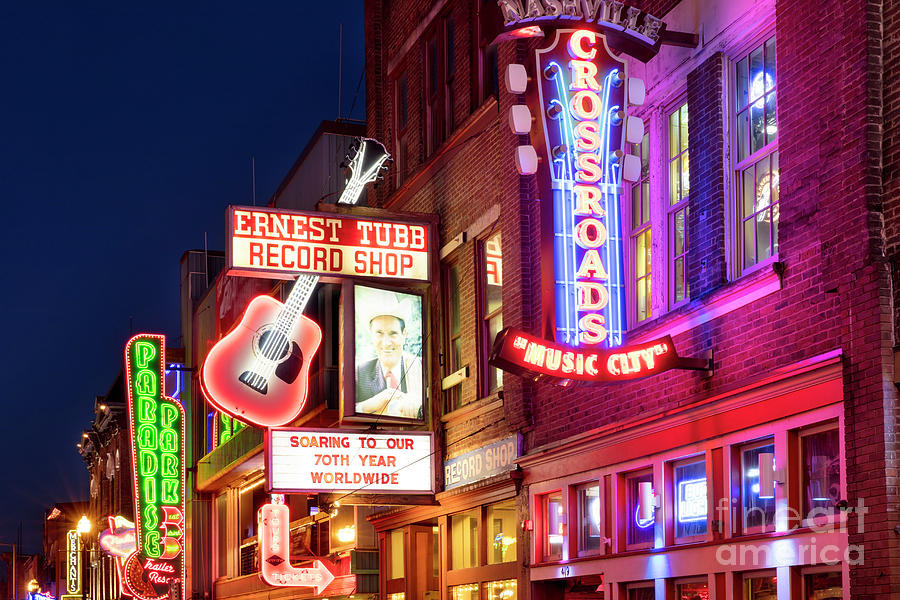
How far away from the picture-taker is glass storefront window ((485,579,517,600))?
1698 centimetres

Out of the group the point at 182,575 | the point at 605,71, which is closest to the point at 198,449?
the point at 182,575

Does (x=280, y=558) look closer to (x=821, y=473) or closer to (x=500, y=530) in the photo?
(x=500, y=530)

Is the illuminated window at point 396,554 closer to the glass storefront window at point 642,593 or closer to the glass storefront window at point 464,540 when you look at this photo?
the glass storefront window at point 464,540

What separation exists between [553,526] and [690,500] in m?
3.27

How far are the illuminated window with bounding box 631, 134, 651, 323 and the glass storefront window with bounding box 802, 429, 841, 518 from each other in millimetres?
3342

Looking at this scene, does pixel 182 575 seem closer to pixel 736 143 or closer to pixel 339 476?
Result: pixel 339 476

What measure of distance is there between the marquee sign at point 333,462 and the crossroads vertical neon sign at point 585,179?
6.83 metres

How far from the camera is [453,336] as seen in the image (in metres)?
19.6

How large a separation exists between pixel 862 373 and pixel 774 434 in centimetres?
A: 143

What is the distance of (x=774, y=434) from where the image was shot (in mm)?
11594

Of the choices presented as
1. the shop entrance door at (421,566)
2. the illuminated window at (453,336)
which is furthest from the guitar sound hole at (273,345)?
the shop entrance door at (421,566)

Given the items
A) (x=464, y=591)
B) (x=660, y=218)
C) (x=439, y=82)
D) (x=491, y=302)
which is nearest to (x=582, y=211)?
(x=660, y=218)

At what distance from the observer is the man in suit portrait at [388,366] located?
18875mm

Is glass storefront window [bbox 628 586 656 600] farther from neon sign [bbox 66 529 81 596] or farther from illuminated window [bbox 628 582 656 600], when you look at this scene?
neon sign [bbox 66 529 81 596]
